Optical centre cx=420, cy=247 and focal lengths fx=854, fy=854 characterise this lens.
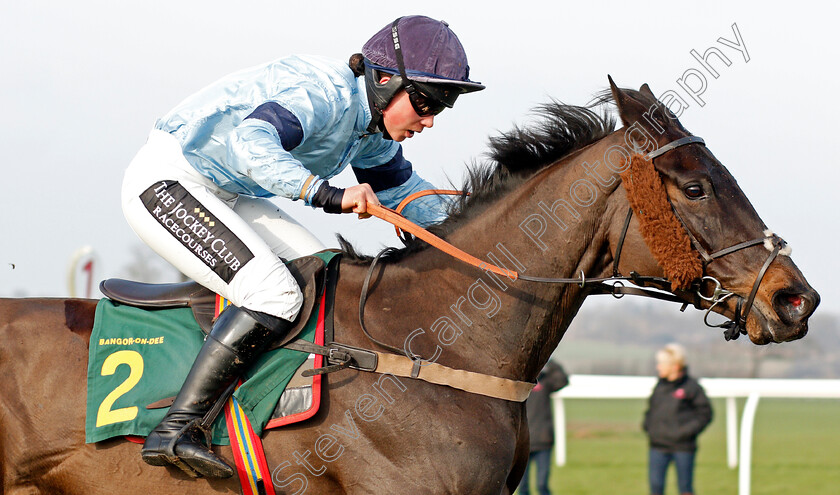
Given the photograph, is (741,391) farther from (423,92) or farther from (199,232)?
(199,232)

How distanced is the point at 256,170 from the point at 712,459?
36.8 feet

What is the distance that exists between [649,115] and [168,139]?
1948 millimetres

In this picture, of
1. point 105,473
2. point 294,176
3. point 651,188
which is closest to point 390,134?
point 294,176

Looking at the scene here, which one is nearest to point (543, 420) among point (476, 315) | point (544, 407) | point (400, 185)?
point (544, 407)

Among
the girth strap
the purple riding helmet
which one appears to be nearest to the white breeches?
the girth strap

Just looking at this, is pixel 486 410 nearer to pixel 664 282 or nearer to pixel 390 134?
pixel 664 282

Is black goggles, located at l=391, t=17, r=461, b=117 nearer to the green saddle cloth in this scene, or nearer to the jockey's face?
the jockey's face

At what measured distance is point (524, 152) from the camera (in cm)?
350

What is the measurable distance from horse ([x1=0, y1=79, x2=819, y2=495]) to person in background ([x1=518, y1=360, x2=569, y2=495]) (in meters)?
4.59

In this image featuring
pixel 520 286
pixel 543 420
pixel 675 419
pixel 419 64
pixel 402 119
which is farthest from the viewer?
pixel 543 420

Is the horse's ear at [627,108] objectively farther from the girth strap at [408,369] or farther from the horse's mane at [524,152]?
the girth strap at [408,369]

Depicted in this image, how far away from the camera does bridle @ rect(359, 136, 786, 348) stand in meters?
3.10

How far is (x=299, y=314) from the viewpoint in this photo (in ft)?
10.7

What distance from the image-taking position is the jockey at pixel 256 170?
124 inches
